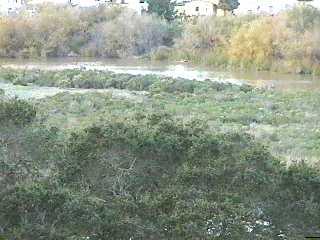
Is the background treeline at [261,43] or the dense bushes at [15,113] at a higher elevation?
the dense bushes at [15,113]

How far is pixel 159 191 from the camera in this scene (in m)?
5.71

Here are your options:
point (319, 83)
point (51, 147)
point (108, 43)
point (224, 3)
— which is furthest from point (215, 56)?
point (51, 147)

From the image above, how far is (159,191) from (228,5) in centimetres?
5815

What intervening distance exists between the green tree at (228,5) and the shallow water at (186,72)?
770 inches

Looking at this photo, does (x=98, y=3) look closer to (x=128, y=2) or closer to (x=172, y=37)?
(x=128, y=2)

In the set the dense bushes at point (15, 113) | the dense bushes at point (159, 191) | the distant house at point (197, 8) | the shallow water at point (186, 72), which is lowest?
the shallow water at point (186, 72)

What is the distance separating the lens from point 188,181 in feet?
18.8

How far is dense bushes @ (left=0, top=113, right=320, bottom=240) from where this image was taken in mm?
5066

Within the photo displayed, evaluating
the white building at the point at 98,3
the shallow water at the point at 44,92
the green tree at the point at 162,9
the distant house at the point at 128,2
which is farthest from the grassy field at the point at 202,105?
the distant house at the point at 128,2

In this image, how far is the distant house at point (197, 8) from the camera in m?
64.2

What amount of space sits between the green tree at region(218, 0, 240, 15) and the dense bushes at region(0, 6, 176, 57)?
12.8 meters

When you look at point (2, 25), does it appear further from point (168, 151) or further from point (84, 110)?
point (168, 151)

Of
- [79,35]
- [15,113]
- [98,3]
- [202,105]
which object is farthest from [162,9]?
[15,113]

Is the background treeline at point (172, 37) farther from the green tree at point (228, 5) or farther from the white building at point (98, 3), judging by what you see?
the green tree at point (228, 5)
